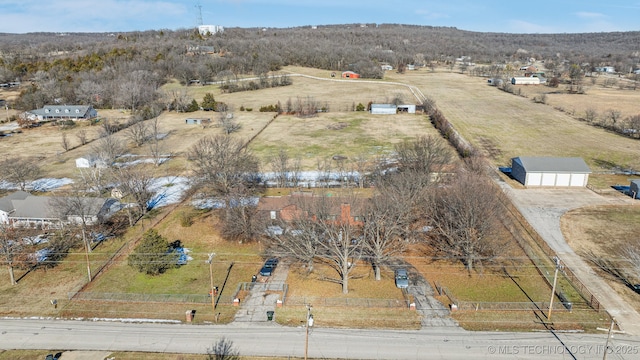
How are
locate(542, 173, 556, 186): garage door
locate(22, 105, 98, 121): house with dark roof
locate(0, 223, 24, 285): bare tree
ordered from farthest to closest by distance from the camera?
locate(22, 105, 98, 121): house with dark roof, locate(542, 173, 556, 186): garage door, locate(0, 223, 24, 285): bare tree

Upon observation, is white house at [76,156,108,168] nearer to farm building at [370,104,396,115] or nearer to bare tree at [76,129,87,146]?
bare tree at [76,129,87,146]

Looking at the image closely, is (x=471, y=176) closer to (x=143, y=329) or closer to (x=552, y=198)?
(x=552, y=198)

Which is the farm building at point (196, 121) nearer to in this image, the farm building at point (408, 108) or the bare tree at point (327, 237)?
the farm building at point (408, 108)

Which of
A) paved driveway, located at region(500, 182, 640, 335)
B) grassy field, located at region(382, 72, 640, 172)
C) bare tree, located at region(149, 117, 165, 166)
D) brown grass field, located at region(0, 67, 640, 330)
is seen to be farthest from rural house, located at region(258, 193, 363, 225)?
grassy field, located at region(382, 72, 640, 172)

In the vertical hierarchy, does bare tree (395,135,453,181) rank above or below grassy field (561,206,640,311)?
above

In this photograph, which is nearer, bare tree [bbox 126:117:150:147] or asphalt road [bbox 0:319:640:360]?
asphalt road [bbox 0:319:640:360]

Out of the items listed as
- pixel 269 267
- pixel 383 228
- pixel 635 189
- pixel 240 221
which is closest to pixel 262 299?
pixel 269 267

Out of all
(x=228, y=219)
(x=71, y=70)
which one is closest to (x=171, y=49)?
(x=71, y=70)

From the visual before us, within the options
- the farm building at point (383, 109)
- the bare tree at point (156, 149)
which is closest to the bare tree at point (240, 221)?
the bare tree at point (156, 149)
